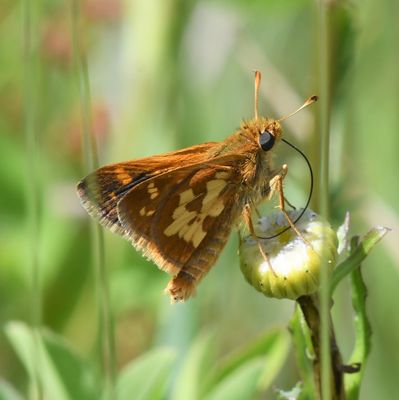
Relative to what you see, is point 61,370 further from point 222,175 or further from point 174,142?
point 174,142

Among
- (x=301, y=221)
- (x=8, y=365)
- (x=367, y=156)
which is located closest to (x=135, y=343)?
(x=8, y=365)

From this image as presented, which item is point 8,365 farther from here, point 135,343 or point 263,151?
point 263,151

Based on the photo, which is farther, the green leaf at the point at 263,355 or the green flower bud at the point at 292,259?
the green leaf at the point at 263,355

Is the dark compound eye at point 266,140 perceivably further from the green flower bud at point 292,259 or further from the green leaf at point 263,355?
the green leaf at point 263,355

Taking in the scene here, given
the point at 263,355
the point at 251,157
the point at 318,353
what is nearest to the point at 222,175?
the point at 251,157

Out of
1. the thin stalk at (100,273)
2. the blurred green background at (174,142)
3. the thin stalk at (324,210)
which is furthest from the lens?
the blurred green background at (174,142)

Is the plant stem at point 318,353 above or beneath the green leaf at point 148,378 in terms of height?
above

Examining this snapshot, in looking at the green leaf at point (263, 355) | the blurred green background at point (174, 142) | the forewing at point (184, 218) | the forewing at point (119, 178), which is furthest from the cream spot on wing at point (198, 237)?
the blurred green background at point (174, 142)

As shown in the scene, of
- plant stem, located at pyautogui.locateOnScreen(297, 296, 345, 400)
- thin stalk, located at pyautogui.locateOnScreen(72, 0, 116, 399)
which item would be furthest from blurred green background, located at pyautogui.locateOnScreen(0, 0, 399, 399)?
plant stem, located at pyautogui.locateOnScreen(297, 296, 345, 400)

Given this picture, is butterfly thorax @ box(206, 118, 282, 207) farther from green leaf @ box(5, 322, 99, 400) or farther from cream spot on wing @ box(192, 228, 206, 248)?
green leaf @ box(5, 322, 99, 400)
